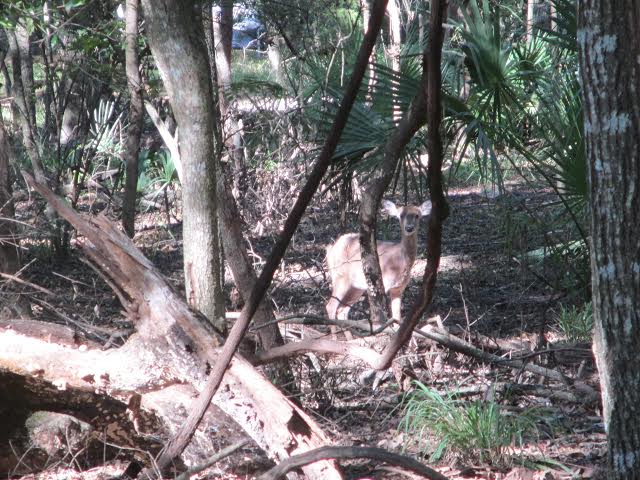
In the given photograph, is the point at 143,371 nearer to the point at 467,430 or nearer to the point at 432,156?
the point at 467,430

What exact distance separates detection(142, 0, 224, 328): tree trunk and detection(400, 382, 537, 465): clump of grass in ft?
4.93

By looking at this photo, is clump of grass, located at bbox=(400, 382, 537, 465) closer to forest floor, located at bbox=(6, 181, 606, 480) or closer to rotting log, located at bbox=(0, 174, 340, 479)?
forest floor, located at bbox=(6, 181, 606, 480)

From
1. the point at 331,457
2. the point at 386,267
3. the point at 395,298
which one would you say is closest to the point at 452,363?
the point at 395,298

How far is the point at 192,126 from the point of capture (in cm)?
507

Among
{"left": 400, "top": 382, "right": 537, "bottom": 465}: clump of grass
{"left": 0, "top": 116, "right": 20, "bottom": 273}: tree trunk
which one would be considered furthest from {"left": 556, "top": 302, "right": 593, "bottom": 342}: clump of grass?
{"left": 0, "top": 116, "right": 20, "bottom": 273}: tree trunk

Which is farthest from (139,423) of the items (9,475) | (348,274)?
(348,274)

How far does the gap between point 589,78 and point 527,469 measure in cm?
249

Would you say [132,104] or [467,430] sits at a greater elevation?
[132,104]

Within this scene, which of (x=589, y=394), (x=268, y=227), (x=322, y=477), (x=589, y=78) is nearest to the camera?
(x=589, y=78)

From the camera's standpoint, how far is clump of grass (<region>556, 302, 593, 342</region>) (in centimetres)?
795

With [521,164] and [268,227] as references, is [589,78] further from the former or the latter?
[521,164]

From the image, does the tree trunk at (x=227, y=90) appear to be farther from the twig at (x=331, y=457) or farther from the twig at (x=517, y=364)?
the twig at (x=331, y=457)

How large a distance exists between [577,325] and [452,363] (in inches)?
74.2

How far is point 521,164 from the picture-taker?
17.1 m
